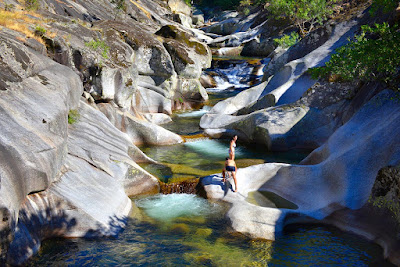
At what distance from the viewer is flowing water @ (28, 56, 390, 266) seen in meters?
9.62

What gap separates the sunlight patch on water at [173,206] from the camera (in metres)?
12.6

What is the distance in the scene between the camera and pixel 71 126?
1406 cm

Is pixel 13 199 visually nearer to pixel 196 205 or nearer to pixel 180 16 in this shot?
pixel 196 205

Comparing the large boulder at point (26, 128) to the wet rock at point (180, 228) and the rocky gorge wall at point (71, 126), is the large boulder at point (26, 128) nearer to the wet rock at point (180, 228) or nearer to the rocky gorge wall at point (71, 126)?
the rocky gorge wall at point (71, 126)

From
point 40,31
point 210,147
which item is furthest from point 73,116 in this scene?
point 210,147

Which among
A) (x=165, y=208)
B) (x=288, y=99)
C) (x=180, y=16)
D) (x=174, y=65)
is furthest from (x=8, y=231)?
(x=180, y=16)

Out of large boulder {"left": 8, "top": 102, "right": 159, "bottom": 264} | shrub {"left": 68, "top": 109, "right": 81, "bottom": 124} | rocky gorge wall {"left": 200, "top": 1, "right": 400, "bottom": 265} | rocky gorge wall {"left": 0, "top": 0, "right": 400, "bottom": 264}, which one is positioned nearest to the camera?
large boulder {"left": 8, "top": 102, "right": 159, "bottom": 264}

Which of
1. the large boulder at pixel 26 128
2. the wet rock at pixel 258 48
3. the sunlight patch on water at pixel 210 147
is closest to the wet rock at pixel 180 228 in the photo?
the large boulder at pixel 26 128

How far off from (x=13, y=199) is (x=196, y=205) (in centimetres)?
673

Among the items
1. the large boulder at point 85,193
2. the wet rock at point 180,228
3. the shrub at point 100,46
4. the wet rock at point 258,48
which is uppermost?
the wet rock at point 258,48

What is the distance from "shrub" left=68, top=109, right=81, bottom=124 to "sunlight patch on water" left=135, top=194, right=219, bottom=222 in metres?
4.14

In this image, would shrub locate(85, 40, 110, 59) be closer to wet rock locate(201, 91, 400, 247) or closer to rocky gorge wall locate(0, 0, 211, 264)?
rocky gorge wall locate(0, 0, 211, 264)

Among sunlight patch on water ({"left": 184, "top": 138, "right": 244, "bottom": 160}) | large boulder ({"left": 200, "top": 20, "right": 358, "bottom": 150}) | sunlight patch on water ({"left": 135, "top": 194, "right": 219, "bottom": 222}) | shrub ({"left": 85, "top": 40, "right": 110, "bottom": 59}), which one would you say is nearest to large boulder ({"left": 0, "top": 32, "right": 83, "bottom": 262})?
sunlight patch on water ({"left": 135, "top": 194, "right": 219, "bottom": 222})

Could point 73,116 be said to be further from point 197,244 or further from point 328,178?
point 328,178
